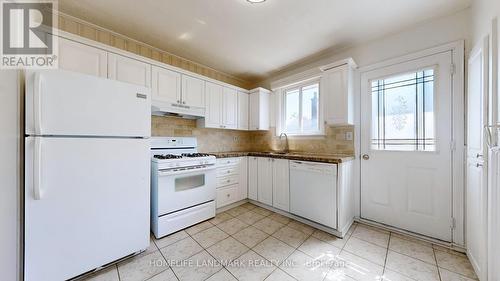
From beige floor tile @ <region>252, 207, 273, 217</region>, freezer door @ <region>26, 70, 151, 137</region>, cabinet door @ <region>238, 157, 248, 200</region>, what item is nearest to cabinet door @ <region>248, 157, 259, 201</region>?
cabinet door @ <region>238, 157, 248, 200</region>

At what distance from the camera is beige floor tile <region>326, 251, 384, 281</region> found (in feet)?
4.80

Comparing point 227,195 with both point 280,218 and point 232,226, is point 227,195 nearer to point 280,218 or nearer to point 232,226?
point 232,226

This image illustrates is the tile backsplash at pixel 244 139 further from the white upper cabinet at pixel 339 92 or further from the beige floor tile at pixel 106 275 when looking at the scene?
→ the beige floor tile at pixel 106 275

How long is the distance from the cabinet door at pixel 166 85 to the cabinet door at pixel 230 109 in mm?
856

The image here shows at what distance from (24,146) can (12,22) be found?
0.93m

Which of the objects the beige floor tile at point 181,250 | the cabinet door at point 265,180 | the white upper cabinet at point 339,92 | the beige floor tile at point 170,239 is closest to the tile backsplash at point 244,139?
the white upper cabinet at point 339,92

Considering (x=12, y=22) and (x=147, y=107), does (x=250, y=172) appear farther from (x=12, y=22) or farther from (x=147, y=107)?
(x=12, y=22)

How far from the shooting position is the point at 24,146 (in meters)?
1.23

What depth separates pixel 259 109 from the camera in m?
3.46

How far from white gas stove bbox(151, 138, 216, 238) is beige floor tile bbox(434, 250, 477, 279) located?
247 centimetres

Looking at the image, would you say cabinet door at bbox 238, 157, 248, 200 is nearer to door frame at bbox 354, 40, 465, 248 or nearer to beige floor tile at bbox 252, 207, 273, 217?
beige floor tile at bbox 252, 207, 273, 217

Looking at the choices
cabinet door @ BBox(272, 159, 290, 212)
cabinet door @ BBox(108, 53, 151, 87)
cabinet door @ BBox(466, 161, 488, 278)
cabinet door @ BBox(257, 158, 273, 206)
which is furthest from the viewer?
cabinet door @ BBox(257, 158, 273, 206)

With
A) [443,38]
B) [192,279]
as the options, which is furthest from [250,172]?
[443,38]

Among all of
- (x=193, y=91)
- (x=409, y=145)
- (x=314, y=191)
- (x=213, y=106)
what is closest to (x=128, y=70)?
(x=193, y=91)
